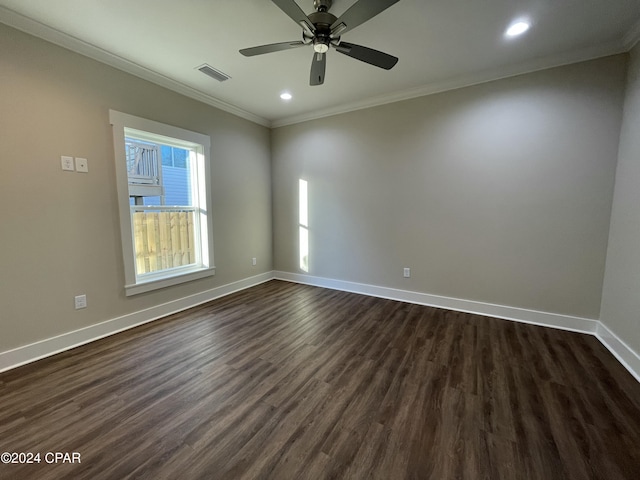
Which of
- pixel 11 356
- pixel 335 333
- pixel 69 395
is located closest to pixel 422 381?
Answer: pixel 335 333

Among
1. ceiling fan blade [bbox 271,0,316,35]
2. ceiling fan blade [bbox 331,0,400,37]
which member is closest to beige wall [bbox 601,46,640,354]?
ceiling fan blade [bbox 331,0,400,37]

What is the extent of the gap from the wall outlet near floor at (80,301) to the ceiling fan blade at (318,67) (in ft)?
9.59

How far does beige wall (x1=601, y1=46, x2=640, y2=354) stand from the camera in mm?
2117

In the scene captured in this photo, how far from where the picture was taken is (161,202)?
127 inches

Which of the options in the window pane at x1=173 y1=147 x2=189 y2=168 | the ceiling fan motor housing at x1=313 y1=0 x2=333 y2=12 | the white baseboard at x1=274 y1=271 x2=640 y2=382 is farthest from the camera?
the window pane at x1=173 y1=147 x2=189 y2=168

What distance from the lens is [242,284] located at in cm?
423

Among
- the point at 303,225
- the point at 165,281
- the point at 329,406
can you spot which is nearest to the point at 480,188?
the point at 303,225

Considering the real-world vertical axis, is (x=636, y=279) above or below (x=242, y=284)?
above

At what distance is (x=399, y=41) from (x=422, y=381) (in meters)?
2.86

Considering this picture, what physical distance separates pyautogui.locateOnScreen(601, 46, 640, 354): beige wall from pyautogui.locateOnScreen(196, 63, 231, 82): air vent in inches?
151

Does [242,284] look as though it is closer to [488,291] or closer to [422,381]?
[422,381]

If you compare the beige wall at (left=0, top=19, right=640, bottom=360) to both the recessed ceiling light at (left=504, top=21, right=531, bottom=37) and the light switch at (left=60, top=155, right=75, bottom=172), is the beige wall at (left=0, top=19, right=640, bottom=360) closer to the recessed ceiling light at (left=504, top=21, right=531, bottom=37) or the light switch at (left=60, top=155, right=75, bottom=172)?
the light switch at (left=60, top=155, right=75, bottom=172)

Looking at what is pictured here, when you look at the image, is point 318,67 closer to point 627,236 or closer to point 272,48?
point 272,48

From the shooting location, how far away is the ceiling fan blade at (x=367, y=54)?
1.97 m
